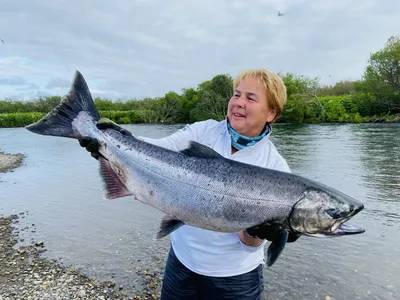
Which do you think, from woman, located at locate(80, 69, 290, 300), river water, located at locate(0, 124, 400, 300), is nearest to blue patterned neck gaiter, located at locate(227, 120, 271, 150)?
woman, located at locate(80, 69, 290, 300)

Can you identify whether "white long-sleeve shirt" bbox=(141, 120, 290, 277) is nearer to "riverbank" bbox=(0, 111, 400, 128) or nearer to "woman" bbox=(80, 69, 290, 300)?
"woman" bbox=(80, 69, 290, 300)

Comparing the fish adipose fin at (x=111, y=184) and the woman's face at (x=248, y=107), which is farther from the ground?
the woman's face at (x=248, y=107)

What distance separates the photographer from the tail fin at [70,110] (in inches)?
137

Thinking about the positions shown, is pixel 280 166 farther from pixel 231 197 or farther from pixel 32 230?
pixel 32 230

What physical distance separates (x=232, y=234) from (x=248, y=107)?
44.5 inches

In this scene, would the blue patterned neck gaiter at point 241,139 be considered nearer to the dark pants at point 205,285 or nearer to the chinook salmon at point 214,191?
the chinook salmon at point 214,191

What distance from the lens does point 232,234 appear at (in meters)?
3.25

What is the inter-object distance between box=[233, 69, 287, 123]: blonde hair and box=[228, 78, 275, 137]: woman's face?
0.14 ft

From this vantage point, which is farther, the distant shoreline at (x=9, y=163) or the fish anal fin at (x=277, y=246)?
the distant shoreline at (x=9, y=163)

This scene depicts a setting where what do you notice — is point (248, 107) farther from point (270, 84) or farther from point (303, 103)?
point (303, 103)

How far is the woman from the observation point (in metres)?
3.22

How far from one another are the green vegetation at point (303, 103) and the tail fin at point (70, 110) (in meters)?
49.0

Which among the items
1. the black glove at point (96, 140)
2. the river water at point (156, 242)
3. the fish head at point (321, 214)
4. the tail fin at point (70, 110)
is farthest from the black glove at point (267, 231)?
the river water at point (156, 242)

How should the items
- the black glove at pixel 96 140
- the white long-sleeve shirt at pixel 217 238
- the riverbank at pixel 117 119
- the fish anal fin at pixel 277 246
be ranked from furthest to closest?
the riverbank at pixel 117 119 → the black glove at pixel 96 140 → the white long-sleeve shirt at pixel 217 238 → the fish anal fin at pixel 277 246
